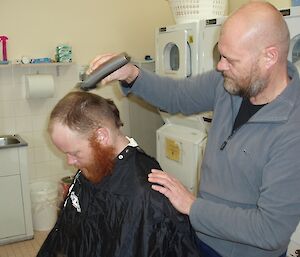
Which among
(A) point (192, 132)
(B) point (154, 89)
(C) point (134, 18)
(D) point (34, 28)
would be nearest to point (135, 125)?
(A) point (192, 132)

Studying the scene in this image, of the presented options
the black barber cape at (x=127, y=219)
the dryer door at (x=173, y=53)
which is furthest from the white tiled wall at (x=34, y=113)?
the black barber cape at (x=127, y=219)

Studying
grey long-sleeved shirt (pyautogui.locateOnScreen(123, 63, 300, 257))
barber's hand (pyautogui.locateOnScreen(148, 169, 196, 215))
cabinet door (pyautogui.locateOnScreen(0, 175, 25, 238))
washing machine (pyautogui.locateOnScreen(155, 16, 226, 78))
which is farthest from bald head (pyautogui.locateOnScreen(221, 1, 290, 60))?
cabinet door (pyautogui.locateOnScreen(0, 175, 25, 238))

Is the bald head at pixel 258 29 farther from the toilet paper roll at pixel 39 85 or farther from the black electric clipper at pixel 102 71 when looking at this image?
the toilet paper roll at pixel 39 85

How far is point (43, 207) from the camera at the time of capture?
3129 mm

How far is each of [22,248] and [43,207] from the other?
379 millimetres

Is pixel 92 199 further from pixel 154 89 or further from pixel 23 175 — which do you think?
pixel 23 175

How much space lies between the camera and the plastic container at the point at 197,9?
9.23 feet

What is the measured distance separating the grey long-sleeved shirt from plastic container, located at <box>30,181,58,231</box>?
206cm

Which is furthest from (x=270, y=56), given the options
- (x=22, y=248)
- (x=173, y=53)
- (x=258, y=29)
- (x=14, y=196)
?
(x=22, y=248)

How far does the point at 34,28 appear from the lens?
3.18 meters

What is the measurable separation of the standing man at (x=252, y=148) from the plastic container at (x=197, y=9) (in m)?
1.67

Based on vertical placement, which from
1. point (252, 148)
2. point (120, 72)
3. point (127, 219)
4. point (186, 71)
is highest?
point (120, 72)

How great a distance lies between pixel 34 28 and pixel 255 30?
2.56m

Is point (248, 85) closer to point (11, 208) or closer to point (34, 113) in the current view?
point (11, 208)
